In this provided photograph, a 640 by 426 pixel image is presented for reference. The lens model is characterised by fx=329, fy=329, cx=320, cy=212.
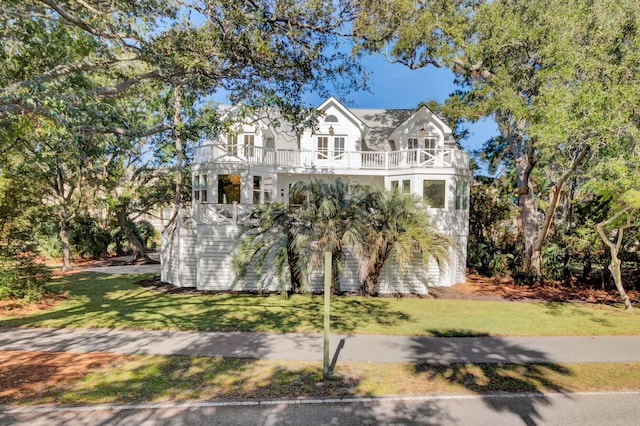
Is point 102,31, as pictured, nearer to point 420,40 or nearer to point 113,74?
point 113,74

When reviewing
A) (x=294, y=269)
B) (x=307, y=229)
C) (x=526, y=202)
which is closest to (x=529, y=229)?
(x=526, y=202)

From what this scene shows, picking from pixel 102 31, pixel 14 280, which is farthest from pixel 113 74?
pixel 14 280

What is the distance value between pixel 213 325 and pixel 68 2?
28.4ft

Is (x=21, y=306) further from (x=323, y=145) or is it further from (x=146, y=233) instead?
(x=146, y=233)

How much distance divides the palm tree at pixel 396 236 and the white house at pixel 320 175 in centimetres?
Answer: 93

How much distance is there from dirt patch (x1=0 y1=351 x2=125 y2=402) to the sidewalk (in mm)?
322

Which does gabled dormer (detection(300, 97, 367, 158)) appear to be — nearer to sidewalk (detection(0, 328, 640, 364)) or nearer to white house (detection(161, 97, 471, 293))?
white house (detection(161, 97, 471, 293))

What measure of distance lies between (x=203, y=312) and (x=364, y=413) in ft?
22.8

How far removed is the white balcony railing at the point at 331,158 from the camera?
1723 cm

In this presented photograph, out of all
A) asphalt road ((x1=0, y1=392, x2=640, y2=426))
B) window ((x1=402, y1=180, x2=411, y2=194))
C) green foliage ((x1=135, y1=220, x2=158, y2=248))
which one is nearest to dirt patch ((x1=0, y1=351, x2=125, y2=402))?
asphalt road ((x1=0, y1=392, x2=640, y2=426))

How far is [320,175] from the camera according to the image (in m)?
19.5

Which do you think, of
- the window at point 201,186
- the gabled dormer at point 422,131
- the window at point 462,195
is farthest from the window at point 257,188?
Answer: the window at point 462,195

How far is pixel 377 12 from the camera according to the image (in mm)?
9898

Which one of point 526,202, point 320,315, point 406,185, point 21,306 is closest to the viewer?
point 320,315
